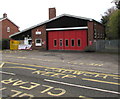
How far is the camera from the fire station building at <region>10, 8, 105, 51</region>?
25.8m

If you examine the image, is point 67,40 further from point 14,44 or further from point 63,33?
point 14,44

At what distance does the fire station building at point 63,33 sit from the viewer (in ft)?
84.7

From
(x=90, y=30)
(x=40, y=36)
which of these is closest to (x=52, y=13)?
(x=40, y=36)

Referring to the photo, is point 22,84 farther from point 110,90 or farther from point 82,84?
point 110,90

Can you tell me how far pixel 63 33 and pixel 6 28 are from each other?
20548 mm

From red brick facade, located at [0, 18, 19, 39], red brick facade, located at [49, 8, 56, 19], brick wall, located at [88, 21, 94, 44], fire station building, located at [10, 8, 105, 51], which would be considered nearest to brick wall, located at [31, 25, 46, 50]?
fire station building, located at [10, 8, 105, 51]

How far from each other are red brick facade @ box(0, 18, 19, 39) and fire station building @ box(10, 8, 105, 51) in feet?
38.8

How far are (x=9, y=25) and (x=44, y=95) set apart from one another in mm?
40421

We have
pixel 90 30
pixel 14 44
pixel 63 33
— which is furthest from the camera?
pixel 14 44

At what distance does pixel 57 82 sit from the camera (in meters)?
7.29

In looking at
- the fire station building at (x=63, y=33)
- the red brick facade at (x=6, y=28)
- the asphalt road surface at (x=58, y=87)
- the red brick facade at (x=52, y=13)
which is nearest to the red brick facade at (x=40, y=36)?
the fire station building at (x=63, y=33)

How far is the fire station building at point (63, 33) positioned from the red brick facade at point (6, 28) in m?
11.8

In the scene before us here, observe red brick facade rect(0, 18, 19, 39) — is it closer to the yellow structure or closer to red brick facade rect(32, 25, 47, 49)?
the yellow structure

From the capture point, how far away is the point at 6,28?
136 ft
